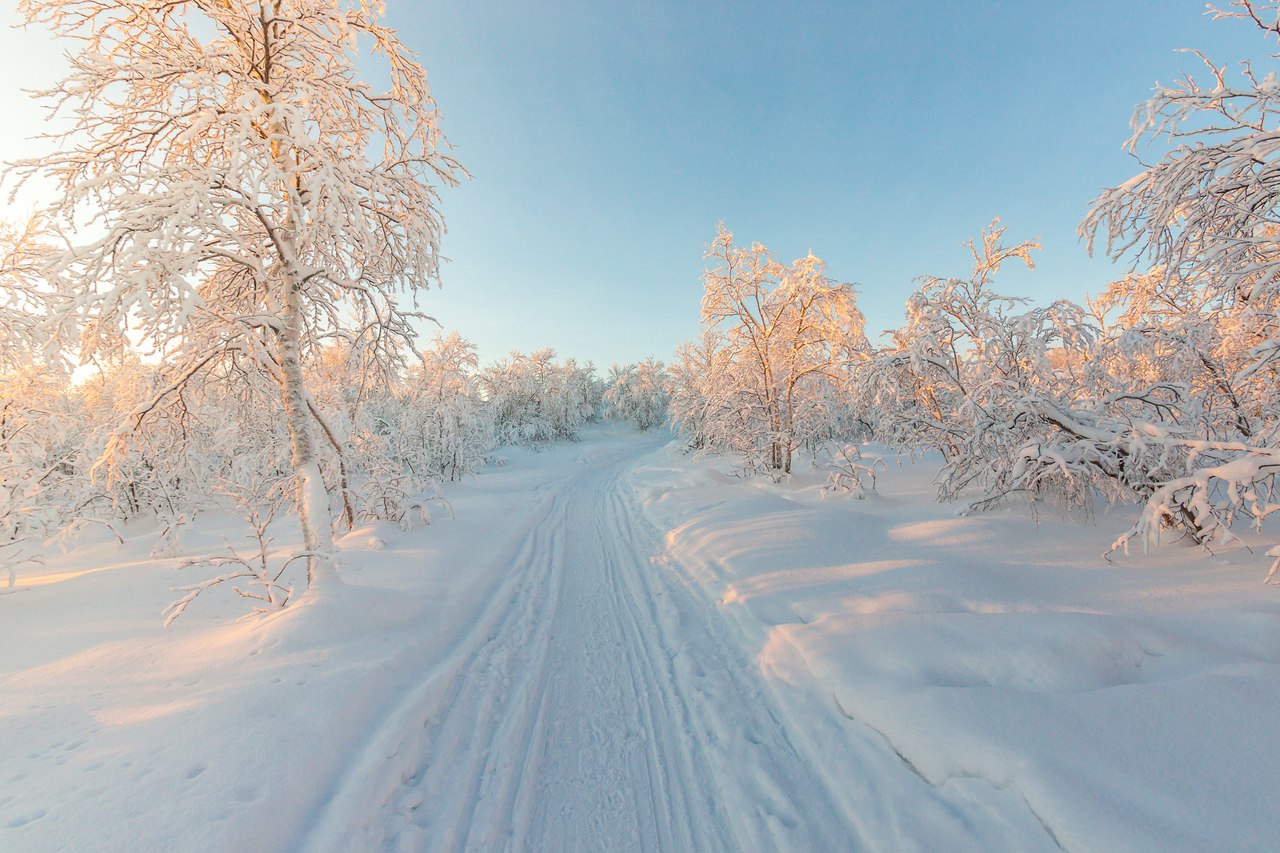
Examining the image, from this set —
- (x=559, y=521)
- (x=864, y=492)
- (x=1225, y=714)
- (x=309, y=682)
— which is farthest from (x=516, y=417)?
(x=1225, y=714)

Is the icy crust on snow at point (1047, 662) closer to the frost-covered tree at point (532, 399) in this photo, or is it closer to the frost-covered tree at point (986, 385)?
the frost-covered tree at point (986, 385)

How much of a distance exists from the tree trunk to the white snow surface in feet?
1.67

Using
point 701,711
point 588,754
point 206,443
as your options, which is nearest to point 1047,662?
point 701,711

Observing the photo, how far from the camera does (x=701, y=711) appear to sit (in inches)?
147

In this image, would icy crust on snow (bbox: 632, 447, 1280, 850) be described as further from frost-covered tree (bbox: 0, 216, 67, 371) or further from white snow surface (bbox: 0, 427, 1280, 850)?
frost-covered tree (bbox: 0, 216, 67, 371)

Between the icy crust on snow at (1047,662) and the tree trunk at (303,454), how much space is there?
4841mm

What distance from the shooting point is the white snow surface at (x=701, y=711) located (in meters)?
2.37

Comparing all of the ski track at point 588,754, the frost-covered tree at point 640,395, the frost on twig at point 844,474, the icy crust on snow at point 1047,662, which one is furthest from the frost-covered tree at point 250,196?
the frost-covered tree at point 640,395

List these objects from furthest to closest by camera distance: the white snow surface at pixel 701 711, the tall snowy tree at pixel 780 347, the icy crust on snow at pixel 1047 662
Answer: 1. the tall snowy tree at pixel 780 347
2. the white snow surface at pixel 701 711
3. the icy crust on snow at pixel 1047 662

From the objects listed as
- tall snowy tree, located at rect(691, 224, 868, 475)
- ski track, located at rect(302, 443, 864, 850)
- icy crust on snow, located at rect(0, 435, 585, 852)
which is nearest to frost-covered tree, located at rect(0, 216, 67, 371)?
icy crust on snow, located at rect(0, 435, 585, 852)

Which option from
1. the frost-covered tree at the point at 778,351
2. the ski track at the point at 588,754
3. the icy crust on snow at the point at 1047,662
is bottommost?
the ski track at the point at 588,754

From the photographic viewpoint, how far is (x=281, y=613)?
4.64m

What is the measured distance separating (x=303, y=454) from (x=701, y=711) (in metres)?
5.32

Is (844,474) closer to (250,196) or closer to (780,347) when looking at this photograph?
(780,347)
